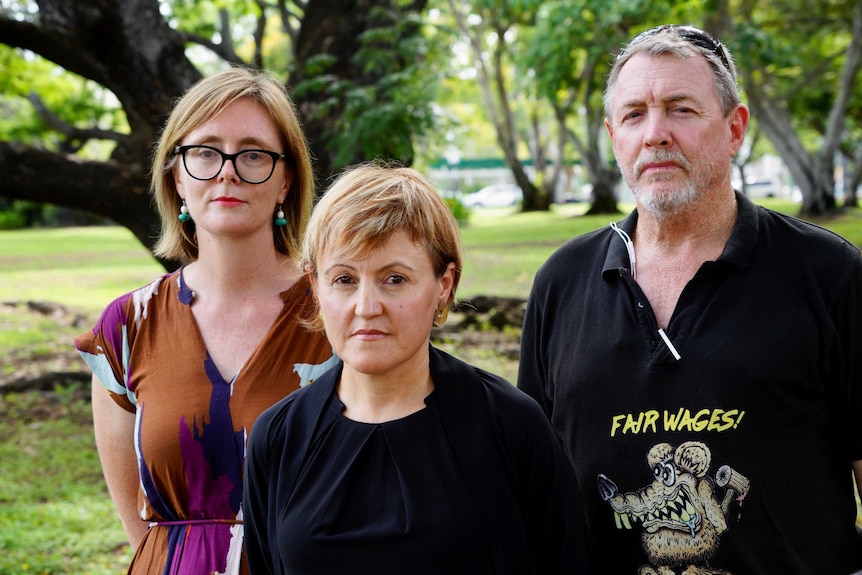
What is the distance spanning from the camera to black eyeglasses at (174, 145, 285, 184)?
273 centimetres

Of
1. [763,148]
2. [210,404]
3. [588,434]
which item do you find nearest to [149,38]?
[210,404]

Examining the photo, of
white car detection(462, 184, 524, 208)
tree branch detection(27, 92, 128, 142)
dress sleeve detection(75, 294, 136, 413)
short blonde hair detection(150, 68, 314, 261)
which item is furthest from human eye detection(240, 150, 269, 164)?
white car detection(462, 184, 524, 208)

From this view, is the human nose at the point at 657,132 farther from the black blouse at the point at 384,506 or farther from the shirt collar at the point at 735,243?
the black blouse at the point at 384,506

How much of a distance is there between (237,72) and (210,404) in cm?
104

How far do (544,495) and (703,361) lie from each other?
67cm

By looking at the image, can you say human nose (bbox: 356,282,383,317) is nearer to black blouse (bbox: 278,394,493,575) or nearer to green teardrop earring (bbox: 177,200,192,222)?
black blouse (bbox: 278,394,493,575)

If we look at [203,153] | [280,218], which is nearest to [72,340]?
[280,218]

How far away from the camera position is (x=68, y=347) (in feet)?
34.4

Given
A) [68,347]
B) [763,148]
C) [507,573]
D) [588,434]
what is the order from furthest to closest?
[763,148], [68,347], [588,434], [507,573]

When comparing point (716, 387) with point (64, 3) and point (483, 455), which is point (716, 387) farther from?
point (64, 3)

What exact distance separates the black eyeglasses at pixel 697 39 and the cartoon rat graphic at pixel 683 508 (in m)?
1.17

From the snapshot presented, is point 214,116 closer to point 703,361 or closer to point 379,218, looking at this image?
point 379,218

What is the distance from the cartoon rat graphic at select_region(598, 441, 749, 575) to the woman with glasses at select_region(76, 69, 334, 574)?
3.33ft

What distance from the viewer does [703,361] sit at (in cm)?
248
